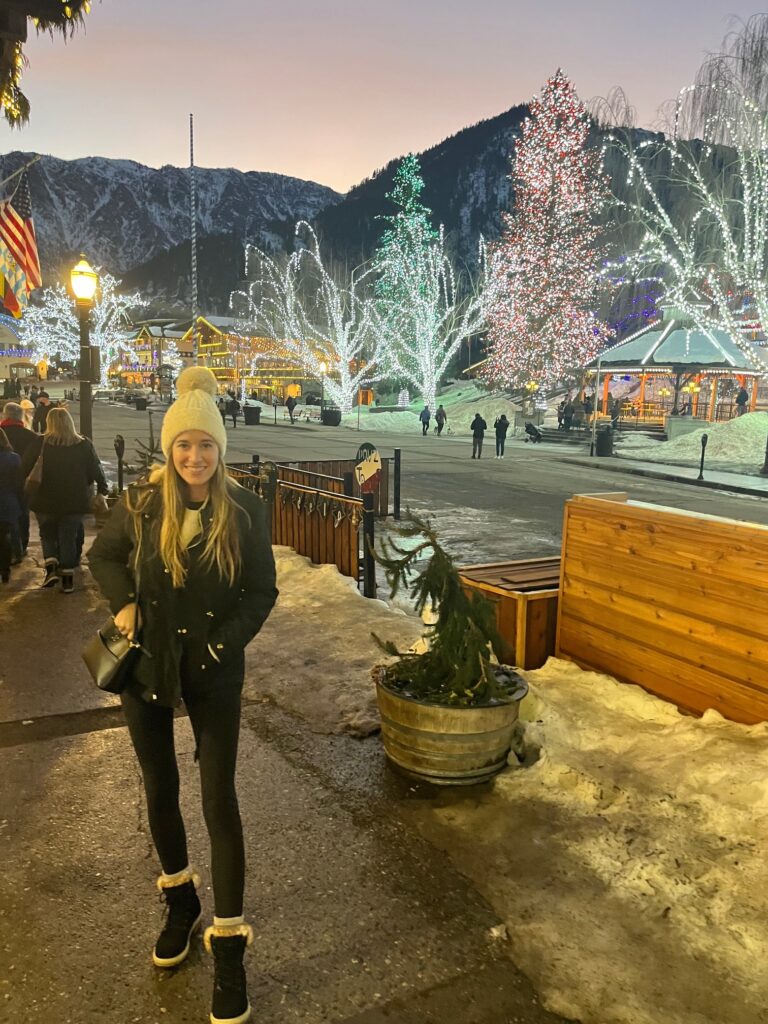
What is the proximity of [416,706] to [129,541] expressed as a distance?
1806mm

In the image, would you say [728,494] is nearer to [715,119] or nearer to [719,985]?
[715,119]

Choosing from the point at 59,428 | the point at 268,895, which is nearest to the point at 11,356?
the point at 59,428

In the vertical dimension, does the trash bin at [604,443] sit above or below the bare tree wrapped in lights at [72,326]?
below

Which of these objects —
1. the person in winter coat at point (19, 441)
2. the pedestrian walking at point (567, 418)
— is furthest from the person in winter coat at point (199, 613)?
the pedestrian walking at point (567, 418)

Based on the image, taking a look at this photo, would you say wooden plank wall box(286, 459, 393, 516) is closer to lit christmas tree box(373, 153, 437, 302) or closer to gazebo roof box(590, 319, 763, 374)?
gazebo roof box(590, 319, 763, 374)

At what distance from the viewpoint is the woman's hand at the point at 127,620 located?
7.93 ft

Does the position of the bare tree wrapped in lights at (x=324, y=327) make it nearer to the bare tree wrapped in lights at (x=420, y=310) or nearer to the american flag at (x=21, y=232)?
the bare tree wrapped in lights at (x=420, y=310)

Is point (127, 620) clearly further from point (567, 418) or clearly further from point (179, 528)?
point (567, 418)

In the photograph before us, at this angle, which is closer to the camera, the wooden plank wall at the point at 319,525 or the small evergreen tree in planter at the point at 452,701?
the small evergreen tree in planter at the point at 452,701

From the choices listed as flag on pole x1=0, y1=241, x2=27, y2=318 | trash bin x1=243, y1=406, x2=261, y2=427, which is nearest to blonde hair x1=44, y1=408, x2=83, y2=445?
flag on pole x1=0, y1=241, x2=27, y2=318

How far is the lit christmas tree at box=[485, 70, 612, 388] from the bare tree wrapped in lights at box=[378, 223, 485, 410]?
2.51 m

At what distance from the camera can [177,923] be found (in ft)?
8.66

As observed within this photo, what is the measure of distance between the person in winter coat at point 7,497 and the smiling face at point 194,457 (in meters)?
6.01

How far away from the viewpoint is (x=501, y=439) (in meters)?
26.5
